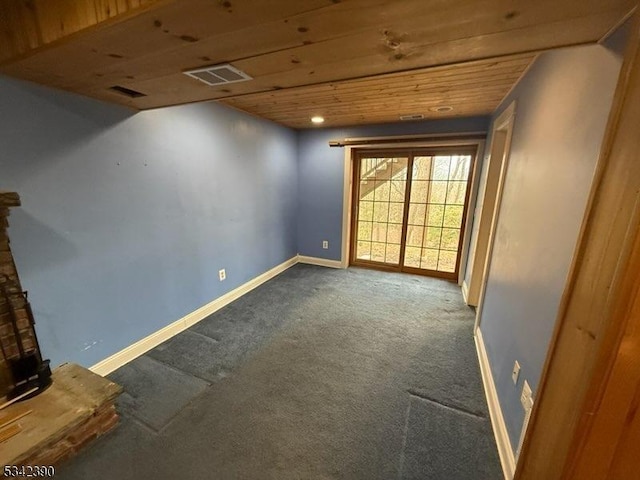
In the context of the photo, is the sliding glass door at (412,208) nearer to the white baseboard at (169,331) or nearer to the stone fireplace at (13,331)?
the white baseboard at (169,331)

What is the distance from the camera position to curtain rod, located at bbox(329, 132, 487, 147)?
310 cm

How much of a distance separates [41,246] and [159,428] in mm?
1290

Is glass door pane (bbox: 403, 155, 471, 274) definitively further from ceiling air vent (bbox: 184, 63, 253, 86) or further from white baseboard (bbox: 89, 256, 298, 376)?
ceiling air vent (bbox: 184, 63, 253, 86)

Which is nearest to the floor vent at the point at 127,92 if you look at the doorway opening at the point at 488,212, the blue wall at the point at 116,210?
the blue wall at the point at 116,210

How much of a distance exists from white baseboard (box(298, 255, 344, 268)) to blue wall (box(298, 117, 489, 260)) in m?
0.07

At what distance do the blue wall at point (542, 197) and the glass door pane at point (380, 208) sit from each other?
1.91 meters

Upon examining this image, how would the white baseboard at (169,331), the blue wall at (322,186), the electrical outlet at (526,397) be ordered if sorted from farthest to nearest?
1. the blue wall at (322,186)
2. the white baseboard at (169,331)
3. the electrical outlet at (526,397)

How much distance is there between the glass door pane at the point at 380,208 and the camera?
12.5ft

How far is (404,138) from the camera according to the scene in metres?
3.38

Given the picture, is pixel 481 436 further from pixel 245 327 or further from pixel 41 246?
pixel 41 246

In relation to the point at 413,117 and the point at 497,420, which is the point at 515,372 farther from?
the point at 413,117

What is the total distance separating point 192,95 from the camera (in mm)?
1585

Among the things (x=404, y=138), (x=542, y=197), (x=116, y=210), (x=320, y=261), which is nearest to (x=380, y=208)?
(x=404, y=138)

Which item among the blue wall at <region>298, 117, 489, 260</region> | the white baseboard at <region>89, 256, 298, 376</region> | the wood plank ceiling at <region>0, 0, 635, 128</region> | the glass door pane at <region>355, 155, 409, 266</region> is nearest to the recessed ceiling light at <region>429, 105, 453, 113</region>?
the blue wall at <region>298, 117, 489, 260</region>
